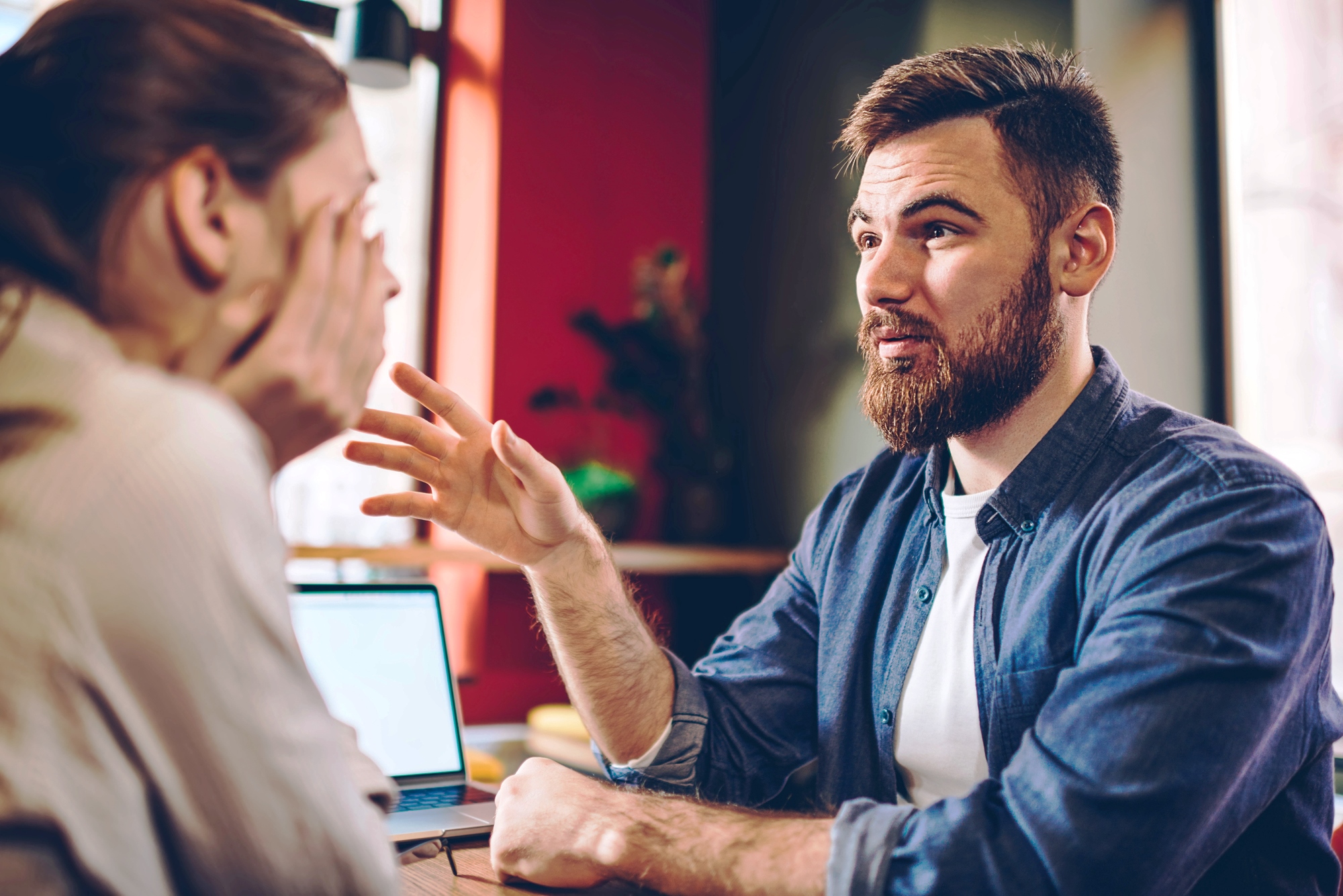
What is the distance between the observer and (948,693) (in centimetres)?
110

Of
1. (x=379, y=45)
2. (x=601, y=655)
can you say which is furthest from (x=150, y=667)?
(x=379, y=45)

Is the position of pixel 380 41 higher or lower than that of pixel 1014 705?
higher

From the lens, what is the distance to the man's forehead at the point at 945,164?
120 centimetres

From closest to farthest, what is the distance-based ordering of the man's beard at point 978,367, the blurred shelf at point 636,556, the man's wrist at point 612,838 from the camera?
the man's wrist at point 612,838 < the man's beard at point 978,367 < the blurred shelf at point 636,556

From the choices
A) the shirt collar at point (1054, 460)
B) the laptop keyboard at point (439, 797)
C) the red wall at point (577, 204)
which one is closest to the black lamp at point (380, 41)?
the red wall at point (577, 204)

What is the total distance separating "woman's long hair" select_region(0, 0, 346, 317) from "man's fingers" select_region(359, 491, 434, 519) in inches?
23.8

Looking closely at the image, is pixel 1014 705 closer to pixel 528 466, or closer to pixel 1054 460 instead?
pixel 1054 460

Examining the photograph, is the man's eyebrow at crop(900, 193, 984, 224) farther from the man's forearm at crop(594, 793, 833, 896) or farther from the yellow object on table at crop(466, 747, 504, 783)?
the yellow object on table at crop(466, 747, 504, 783)

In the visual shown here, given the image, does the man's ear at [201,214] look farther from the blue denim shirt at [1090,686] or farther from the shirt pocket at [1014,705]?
the shirt pocket at [1014,705]

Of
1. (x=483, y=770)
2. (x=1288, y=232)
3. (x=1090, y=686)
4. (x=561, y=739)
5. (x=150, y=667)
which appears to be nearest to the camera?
(x=150, y=667)

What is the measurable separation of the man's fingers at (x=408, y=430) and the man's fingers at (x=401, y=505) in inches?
2.1

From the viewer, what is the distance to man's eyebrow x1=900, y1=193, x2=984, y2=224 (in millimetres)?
1188

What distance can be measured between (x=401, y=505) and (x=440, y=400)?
0.13 metres

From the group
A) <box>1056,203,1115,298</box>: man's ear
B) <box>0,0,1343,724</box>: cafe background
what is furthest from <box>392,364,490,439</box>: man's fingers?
<box>0,0,1343,724</box>: cafe background
